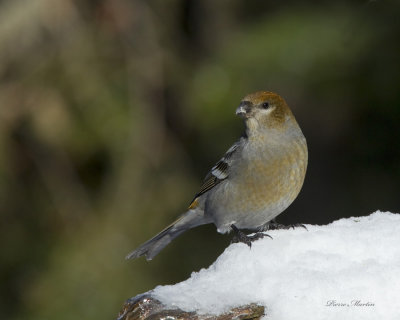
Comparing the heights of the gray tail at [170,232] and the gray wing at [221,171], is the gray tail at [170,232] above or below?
below

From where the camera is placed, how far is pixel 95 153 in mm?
7414

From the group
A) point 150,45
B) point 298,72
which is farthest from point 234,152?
point 150,45

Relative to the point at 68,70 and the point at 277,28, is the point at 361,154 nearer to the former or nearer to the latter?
the point at 277,28

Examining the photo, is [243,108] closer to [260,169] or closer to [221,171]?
[260,169]

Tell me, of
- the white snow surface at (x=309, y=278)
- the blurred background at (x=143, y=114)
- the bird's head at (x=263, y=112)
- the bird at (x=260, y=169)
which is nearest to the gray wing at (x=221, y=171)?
the bird at (x=260, y=169)

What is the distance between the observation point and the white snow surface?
112 inches

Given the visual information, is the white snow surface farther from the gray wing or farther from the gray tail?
the gray tail

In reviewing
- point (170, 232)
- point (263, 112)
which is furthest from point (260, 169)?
point (170, 232)

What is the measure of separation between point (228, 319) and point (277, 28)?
174 inches

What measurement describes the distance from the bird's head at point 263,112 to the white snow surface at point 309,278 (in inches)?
39.3

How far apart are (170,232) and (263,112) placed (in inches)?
41.7

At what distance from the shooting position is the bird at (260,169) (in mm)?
4133

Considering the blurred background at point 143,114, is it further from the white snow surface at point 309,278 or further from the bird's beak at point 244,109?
the white snow surface at point 309,278

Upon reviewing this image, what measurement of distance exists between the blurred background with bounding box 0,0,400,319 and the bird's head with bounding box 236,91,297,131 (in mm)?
2437
